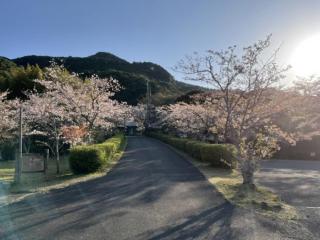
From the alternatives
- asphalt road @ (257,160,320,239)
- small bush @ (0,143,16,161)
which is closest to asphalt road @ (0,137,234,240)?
asphalt road @ (257,160,320,239)

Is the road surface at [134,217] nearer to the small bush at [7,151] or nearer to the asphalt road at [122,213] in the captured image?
the asphalt road at [122,213]

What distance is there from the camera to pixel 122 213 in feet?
24.2

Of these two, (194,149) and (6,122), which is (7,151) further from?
(194,149)

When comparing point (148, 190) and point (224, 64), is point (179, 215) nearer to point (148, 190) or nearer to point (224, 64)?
point (148, 190)

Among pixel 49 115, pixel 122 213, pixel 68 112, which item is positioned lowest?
pixel 122 213

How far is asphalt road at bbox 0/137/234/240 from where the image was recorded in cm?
600

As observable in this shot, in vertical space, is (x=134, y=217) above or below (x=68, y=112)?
below

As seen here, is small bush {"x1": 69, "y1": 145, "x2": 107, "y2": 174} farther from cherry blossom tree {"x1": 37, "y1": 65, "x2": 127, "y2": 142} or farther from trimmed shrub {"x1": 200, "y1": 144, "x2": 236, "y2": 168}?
cherry blossom tree {"x1": 37, "y1": 65, "x2": 127, "y2": 142}

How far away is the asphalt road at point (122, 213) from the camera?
6004mm

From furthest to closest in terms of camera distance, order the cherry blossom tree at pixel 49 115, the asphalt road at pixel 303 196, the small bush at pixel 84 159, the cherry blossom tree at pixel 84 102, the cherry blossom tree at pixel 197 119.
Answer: the cherry blossom tree at pixel 197 119 → the cherry blossom tree at pixel 84 102 → the cherry blossom tree at pixel 49 115 → the small bush at pixel 84 159 → the asphalt road at pixel 303 196

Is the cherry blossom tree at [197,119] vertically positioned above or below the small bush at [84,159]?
above

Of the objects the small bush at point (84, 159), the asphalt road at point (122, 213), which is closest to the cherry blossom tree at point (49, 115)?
the small bush at point (84, 159)

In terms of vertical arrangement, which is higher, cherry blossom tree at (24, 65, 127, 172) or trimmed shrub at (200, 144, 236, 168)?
cherry blossom tree at (24, 65, 127, 172)

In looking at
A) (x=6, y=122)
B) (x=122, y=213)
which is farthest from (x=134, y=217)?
(x=6, y=122)
